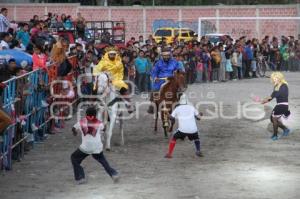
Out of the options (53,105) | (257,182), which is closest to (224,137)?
(53,105)

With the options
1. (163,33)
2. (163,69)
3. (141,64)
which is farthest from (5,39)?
(163,33)

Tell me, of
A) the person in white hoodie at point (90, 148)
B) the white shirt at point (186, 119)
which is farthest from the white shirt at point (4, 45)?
the person in white hoodie at point (90, 148)

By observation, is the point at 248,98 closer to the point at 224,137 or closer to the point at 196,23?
the point at 224,137

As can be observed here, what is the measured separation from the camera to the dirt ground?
37.6 feet

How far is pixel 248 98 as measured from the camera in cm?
2436

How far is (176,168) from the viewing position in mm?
13320

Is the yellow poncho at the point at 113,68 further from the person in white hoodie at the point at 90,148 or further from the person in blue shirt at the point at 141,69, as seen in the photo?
the person in blue shirt at the point at 141,69

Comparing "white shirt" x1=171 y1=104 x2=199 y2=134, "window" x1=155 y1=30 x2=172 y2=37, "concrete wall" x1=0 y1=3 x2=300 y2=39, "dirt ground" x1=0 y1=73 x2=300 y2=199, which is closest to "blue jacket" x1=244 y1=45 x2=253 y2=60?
"window" x1=155 y1=30 x2=172 y2=37

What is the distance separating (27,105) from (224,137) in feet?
14.1

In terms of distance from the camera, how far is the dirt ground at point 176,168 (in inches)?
451

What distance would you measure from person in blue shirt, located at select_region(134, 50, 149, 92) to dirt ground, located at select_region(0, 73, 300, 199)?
783 centimetres

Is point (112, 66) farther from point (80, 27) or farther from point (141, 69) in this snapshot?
point (80, 27)

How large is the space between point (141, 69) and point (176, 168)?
45.6ft

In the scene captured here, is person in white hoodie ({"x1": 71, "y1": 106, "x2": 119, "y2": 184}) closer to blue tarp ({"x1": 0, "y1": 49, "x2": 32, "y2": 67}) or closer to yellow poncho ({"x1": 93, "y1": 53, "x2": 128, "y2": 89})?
yellow poncho ({"x1": 93, "y1": 53, "x2": 128, "y2": 89})
